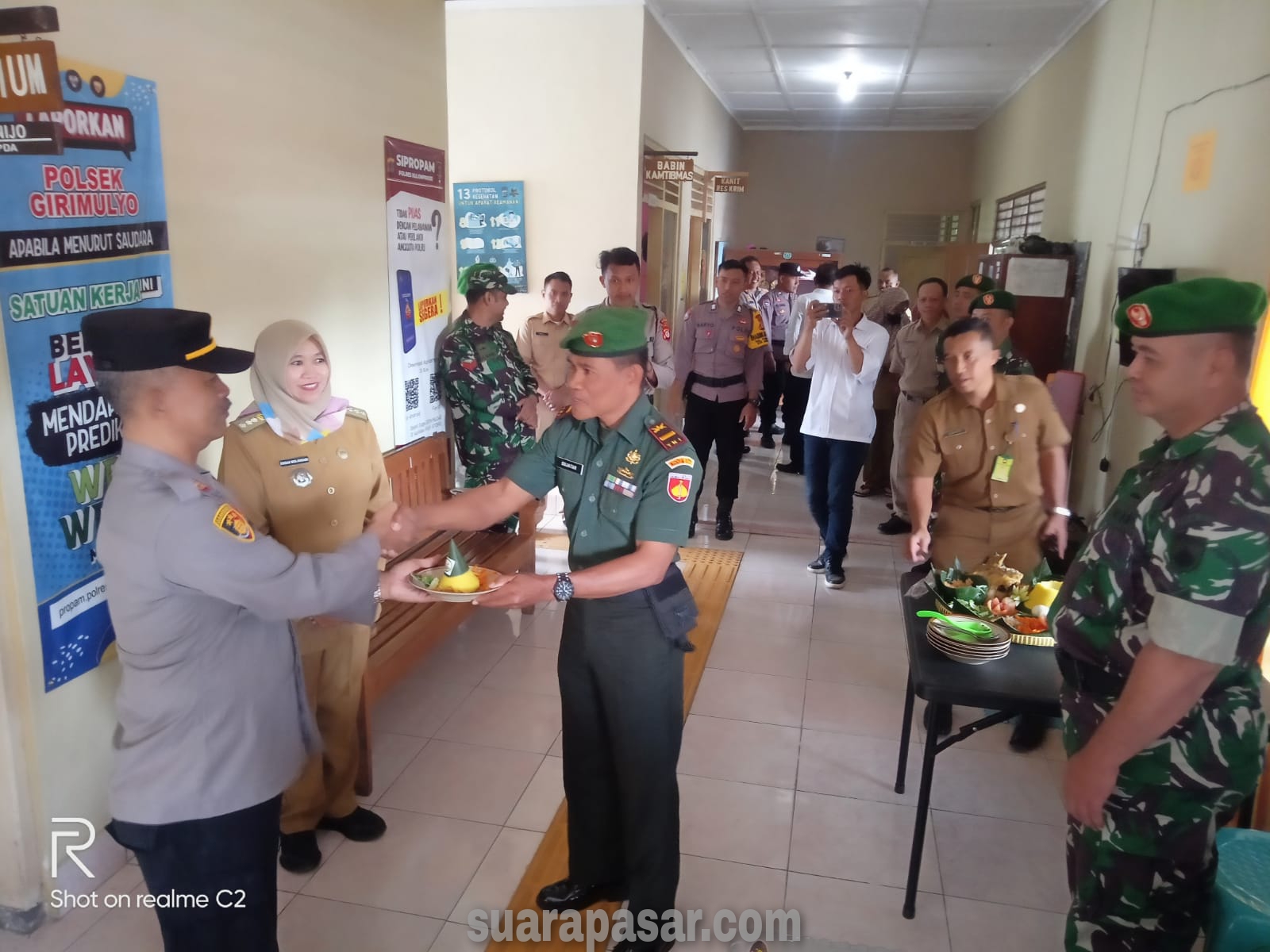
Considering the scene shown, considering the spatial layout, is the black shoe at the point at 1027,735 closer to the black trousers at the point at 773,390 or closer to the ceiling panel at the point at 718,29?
the black trousers at the point at 773,390

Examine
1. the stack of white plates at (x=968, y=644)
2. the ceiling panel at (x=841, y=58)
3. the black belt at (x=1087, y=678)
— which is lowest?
the stack of white plates at (x=968, y=644)

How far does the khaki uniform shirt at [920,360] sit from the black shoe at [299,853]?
403cm

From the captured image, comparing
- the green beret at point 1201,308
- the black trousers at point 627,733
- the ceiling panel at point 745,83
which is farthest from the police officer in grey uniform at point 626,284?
the ceiling panel at point 745,83

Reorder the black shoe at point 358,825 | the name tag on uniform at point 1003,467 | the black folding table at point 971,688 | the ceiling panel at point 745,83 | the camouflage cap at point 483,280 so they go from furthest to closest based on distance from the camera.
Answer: the ceiling panel at point 745,83 < the camouflage cap at point 483,280 < the name tag on uniform at point 1003,467 < the black shoe at point 358,825 < the black folding table at point 971,688

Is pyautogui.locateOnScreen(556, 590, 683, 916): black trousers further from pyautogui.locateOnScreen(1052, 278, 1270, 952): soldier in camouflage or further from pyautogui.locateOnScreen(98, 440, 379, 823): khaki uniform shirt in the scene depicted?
pyautogui.locateOnScreen(1052, 278, 1270, 952): soldier in camouflage

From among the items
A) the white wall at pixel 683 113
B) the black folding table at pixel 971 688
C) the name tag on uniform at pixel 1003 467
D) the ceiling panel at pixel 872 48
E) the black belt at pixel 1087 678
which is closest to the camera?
the black belt at pixel 1087 678

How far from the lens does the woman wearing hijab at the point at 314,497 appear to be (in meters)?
2.26

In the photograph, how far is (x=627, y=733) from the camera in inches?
78.0

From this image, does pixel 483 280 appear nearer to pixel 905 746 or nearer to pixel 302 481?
pixel 302 481

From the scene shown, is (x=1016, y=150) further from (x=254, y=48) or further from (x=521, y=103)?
(x=254, y=48)

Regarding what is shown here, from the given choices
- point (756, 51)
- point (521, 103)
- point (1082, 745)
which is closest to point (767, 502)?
point (521, 103)

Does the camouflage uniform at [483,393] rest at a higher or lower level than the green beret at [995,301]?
lower

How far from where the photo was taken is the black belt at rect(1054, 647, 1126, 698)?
163cm

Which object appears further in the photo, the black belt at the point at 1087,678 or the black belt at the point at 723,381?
the black belt at the point at 723,381
